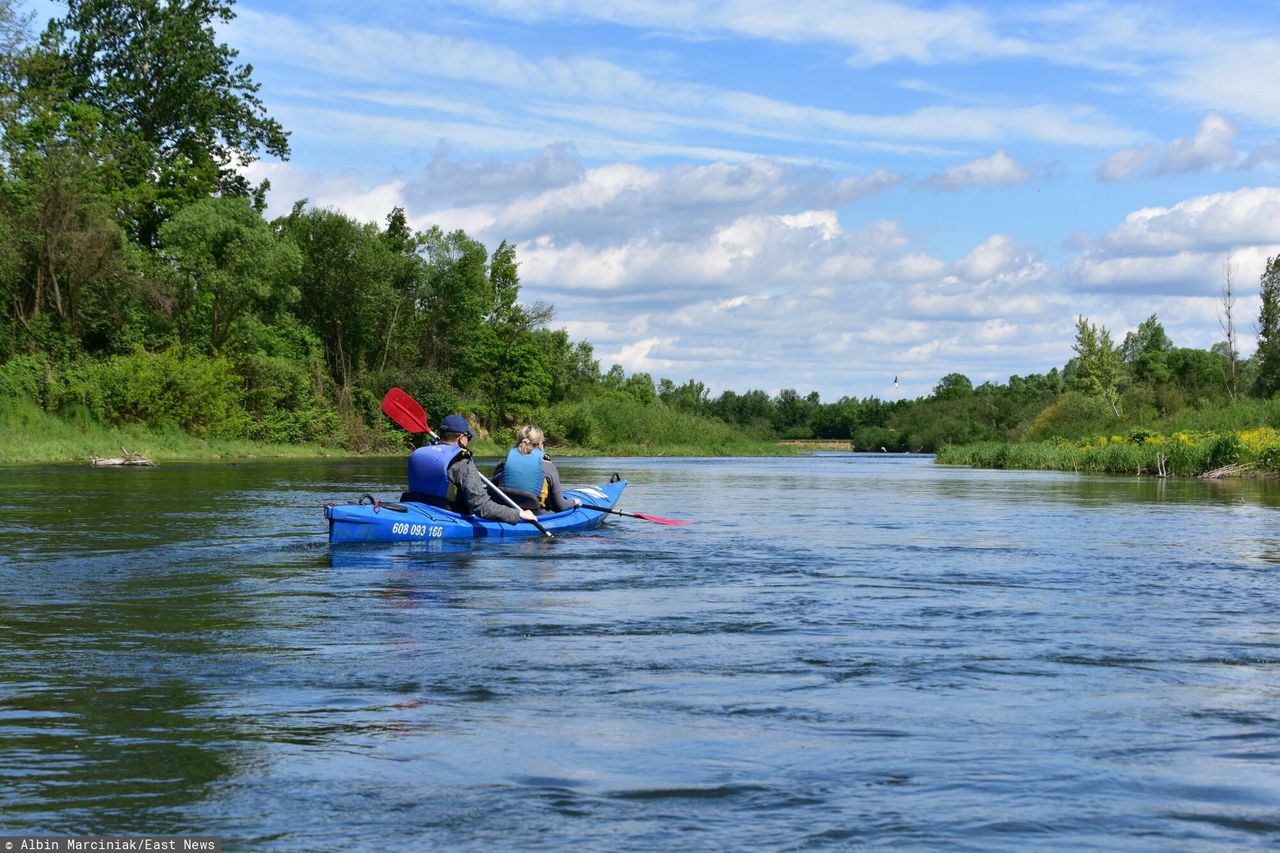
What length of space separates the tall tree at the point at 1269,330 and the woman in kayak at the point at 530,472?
2070 inches

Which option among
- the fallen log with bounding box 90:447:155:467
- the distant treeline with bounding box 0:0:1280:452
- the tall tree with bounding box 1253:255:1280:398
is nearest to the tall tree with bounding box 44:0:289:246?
the distant treeline with bounding box 0:0:1280:452

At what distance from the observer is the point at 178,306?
48469 mm

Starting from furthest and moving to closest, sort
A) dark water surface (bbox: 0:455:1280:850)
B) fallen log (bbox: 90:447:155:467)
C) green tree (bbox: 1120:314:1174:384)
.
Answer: green tree (bbox: 1120:314:1174:384) → fallen log (bbox: 90:447:155:467) → dark water surface (bbox: 0:455:1280:850)

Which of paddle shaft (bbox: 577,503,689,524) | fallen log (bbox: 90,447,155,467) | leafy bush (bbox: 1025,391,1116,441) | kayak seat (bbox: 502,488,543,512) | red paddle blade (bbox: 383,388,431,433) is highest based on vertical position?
leafy bush (bbox: 1025,391,1116,441)

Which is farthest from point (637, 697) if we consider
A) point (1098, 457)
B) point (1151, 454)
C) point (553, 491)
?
point (1098, 457)

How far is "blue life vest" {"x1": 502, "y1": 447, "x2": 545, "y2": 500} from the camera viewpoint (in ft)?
49.7

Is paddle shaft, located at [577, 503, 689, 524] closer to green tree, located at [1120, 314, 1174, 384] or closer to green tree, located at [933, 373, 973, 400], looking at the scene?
green tree, located at [1120, 314, 1174, 384]

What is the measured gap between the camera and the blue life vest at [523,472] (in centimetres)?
1514

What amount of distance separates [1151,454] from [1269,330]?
3703cm

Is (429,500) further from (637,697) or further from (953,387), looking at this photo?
(953,387)

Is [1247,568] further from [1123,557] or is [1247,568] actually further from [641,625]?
[641,625]

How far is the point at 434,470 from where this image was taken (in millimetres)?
13914

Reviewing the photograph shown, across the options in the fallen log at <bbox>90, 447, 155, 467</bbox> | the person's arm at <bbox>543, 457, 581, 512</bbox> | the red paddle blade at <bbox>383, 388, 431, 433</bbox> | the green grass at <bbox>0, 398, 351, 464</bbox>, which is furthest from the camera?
the green grass at <bbox>0, 398, 351, 464</bbox>

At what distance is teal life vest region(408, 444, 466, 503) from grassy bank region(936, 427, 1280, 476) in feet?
79.6
